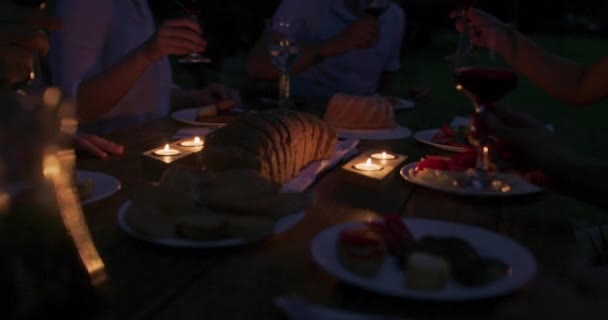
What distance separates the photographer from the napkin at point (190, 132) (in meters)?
2.10

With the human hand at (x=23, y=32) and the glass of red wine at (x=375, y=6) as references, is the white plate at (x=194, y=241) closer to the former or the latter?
the human hand at (x=23, y=32)

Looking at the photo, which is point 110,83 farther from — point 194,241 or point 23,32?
point 194,241

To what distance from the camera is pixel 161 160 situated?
159cm

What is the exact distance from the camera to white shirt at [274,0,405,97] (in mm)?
3682

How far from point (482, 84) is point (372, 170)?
370 millimetres

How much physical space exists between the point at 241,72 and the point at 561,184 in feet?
33.7

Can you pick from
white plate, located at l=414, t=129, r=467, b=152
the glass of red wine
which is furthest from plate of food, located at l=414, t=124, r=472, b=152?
the glass of red wine

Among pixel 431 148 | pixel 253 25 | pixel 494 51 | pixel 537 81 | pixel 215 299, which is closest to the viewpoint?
pixel 215 299

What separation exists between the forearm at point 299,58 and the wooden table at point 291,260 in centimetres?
170

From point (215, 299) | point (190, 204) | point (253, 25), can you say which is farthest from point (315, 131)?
point (253, 25)

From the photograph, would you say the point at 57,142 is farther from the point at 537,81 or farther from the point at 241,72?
the point at 241,72

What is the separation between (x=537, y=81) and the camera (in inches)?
89.1

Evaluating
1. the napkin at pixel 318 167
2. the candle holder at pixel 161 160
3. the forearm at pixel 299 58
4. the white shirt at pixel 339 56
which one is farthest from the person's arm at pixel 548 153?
the white shirt at pixel 339 56

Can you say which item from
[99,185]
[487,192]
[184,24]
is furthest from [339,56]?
[99,185]
